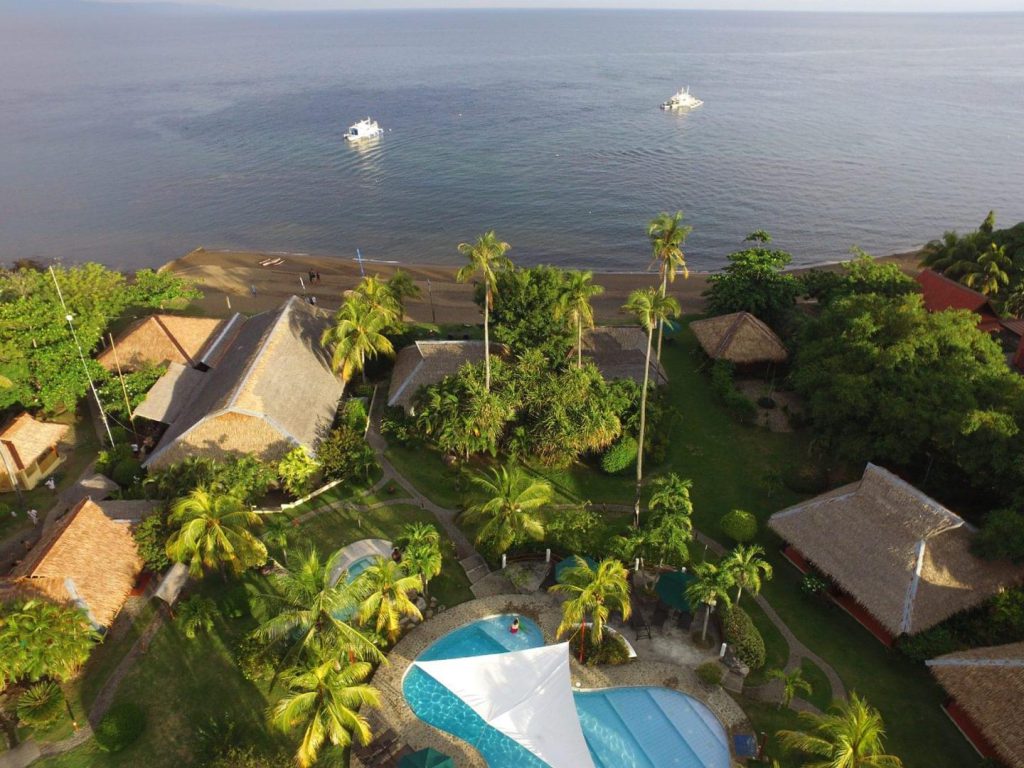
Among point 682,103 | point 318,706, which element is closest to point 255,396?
point 318,706

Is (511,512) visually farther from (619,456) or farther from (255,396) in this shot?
(255,396)

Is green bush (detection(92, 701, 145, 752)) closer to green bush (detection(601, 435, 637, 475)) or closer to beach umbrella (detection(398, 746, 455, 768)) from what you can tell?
beach umbrella (detection(398, 746, 455, 768))

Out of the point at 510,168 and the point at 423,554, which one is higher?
the point at 510,168

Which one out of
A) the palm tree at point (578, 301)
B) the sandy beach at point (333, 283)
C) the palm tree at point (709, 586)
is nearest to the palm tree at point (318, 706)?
the palm tree at point (709, 586)

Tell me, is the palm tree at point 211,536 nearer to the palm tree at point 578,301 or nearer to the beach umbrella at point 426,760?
the beach umbrella at point 426,760

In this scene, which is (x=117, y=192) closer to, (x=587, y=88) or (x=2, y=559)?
(x=2, y=559)

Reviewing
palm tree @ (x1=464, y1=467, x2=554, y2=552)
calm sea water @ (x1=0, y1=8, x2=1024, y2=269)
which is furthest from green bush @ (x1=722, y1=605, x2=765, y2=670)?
calm sea water @ (x1=0, y1=8, x2=1024, y2=269)
